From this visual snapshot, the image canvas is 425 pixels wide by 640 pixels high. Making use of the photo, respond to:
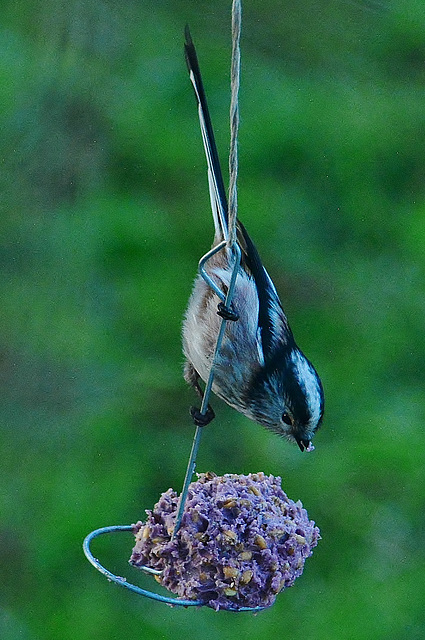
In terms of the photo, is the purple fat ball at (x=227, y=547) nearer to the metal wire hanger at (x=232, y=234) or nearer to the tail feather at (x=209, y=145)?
the metal wire hanger at (x=232, y=234)

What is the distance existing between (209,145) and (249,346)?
1.27 ft

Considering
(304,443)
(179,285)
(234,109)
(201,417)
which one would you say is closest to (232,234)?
(234,109)

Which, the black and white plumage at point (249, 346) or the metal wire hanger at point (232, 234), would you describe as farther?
the black and white plumage at point (249, 346)

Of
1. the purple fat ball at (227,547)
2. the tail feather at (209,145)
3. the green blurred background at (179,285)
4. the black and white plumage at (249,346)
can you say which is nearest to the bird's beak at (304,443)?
the black and white plumage at (249,346)

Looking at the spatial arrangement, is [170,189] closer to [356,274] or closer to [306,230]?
[306,230]

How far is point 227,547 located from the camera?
1478 mm

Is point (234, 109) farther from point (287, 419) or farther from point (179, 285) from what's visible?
point (179, 285)

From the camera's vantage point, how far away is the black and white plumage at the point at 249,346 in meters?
1.65

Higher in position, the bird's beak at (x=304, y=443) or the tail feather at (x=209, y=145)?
the tail feather at (x=209, y=145)

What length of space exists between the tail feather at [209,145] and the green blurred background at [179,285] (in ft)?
1.34

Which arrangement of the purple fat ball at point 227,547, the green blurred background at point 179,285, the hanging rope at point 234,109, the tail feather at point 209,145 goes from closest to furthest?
the hanging rope at point 234,109 < the purple fat ball at point 227,547 < the tail feather at point 209,145 < the green blurred background at point 179,285

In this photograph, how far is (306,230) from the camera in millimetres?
3242

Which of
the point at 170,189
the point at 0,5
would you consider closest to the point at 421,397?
the point at 170,189

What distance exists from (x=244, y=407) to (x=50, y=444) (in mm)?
1229
